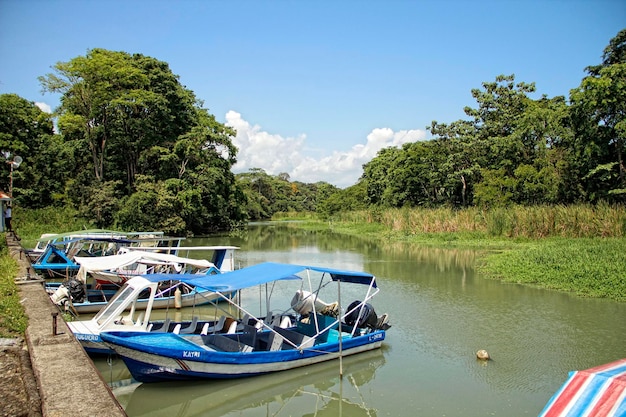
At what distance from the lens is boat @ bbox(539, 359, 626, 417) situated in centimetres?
359

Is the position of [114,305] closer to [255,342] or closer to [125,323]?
[125,323]

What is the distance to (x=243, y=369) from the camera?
836 centimetres

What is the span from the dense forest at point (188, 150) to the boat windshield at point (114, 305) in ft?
78.9

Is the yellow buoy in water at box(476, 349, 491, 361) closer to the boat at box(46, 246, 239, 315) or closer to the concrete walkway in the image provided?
the boat at box(46, 246, 239, 315)

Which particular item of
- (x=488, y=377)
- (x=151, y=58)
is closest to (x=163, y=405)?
(x=488, y=377)

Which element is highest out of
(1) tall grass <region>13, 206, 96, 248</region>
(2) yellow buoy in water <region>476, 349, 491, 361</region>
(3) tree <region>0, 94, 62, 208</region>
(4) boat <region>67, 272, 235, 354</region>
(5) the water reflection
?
(3) tree <region>0, 94, 62, 208</region>

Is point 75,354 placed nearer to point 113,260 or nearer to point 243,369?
point 243,369

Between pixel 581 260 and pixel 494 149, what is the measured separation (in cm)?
2069

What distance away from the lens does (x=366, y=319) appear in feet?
34.0

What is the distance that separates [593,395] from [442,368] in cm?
572

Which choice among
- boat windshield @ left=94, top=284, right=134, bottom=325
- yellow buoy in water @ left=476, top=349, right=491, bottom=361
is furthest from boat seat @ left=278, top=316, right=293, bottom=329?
yellow buoy in water @ left=476, top=349, right=491, bottom=361

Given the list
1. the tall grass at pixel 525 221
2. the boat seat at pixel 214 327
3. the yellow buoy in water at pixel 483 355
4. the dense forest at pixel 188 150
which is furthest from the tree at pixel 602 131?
the boat seat at pixel 214 327

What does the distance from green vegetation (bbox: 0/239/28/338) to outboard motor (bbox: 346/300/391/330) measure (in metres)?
6.41

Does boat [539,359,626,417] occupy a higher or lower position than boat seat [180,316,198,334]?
higher
